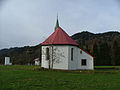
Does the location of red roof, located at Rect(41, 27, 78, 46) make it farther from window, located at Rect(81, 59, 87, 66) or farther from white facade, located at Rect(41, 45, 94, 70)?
→ window, located at Rect(81, 59, 87, 66)

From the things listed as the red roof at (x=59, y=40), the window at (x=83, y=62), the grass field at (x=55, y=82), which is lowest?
the grass field at (x=55, y=82)

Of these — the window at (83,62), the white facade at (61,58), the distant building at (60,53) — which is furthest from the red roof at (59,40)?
the window at (83,62)

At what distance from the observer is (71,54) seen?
29.0m

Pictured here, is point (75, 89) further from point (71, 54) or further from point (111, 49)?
point (111, 49)

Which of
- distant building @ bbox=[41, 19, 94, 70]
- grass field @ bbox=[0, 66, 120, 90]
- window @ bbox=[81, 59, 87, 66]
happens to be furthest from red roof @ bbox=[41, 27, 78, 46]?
grass field @ bbox=[0, 66, 120, 90]

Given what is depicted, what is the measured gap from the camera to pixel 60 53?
28.2 m

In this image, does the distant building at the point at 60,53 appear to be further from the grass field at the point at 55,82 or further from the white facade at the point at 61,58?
the grass field at the point at 55,82

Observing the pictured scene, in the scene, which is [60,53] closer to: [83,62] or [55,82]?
[83,62]

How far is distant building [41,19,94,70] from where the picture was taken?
27984 mm

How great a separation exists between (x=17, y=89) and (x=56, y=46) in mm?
19393

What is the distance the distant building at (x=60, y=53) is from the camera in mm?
27984

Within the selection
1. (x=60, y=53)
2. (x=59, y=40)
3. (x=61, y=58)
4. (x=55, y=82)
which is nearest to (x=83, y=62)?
(x=61, y=58)

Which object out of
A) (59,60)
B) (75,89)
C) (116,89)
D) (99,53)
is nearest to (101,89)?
(116,89)

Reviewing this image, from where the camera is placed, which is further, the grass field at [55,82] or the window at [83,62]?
the window at [83,62]
